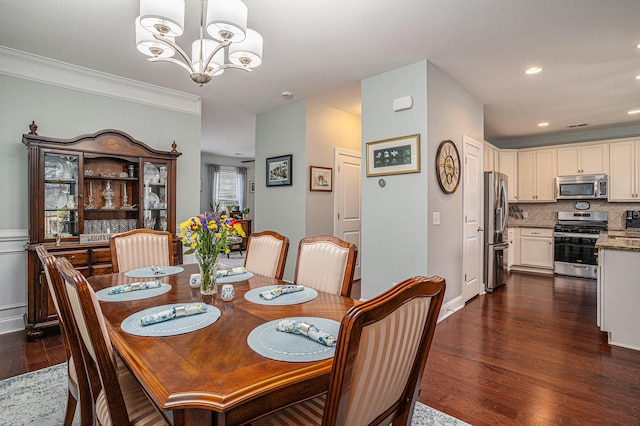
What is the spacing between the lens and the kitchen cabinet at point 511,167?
21.0ft

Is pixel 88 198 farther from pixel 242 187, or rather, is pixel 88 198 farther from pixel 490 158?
pixel 242 187

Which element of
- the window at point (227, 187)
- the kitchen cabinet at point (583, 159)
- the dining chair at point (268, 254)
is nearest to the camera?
the dining chair at point (268, 254)

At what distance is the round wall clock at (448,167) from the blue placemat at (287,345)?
8.45 feet

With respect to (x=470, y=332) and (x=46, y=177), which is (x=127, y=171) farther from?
(x=470, y=332)

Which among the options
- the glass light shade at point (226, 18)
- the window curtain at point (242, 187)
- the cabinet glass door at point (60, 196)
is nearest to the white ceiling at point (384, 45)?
the glass light shade at point (226, 18)

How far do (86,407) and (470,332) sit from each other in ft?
9.87

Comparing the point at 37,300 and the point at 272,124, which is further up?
the point at 272,124

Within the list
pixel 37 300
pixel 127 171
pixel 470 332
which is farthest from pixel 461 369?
pixel 127 171

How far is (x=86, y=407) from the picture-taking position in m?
1.35

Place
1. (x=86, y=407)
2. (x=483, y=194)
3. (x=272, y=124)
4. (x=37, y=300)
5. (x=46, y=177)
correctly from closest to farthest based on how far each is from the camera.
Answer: (x=86, y=407)
(x=37, y=300)
(x=46, y=177)
(x=483, y=194)
(x=272, y=124)

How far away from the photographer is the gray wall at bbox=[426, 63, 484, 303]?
3.29m

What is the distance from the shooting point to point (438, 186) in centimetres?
340

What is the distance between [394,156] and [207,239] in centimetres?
235

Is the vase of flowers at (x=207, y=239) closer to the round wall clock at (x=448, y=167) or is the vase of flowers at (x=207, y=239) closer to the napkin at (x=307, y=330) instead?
the napkin at (x=307, y=330)
